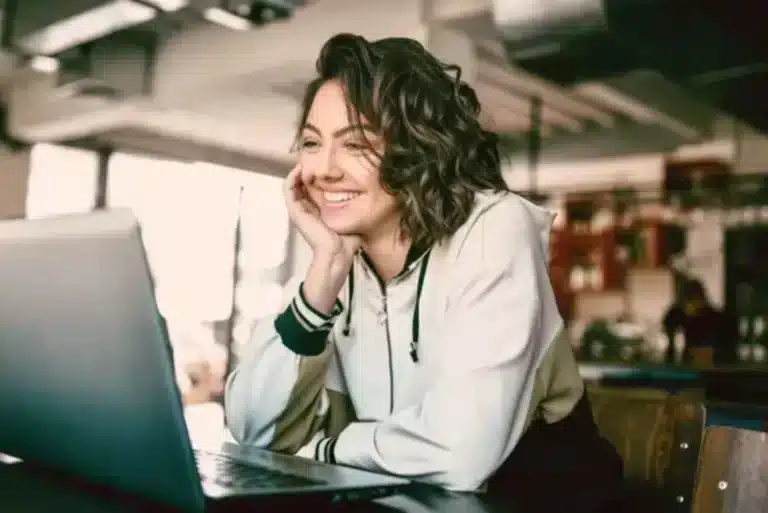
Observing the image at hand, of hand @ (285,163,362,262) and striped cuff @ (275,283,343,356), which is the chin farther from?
striped cuff @ (275,283,343,356)

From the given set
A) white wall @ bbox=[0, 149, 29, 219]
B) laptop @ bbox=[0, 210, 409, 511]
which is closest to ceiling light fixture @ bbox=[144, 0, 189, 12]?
laptop @ bbox=[0, 210, 409, 511]

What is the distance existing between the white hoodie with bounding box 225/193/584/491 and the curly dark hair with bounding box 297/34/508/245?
41mm

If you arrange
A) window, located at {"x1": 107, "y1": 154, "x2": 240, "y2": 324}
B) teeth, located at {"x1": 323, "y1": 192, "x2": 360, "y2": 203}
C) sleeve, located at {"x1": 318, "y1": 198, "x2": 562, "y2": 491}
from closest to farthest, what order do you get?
sleeve, located at {"x1": 318, "y1": 198, "x2": 562, "y2": 491}
teeth, located at {"x1": 323, "y1": 192, "x2": 360, "y2": 203}
window, located at {"x1": 107, "y1": 154, "x2": 240, "y2": 324}

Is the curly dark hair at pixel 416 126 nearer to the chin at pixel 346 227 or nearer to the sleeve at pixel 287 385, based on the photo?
the chin at pixel 346 227

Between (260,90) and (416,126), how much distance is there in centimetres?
355

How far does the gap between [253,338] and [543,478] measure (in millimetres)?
435

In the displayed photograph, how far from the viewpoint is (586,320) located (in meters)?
5.55

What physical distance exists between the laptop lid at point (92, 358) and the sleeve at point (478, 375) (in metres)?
0.32

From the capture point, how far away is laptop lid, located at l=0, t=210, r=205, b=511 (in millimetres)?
520

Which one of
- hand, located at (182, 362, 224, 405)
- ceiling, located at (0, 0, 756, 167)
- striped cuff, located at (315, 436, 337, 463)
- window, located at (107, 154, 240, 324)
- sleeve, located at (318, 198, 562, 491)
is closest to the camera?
sleeve, located at (318, 198, 562, 491)

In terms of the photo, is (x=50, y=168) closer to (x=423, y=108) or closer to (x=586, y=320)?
(x=586, y=320)

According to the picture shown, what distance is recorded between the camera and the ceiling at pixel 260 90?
3547 mm

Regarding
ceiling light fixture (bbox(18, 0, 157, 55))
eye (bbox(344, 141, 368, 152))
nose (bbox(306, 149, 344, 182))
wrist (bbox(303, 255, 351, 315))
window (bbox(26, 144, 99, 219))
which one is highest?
ceiling light fixture (bbox(18, 0, 157, 55))

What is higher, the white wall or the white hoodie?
the white wall
